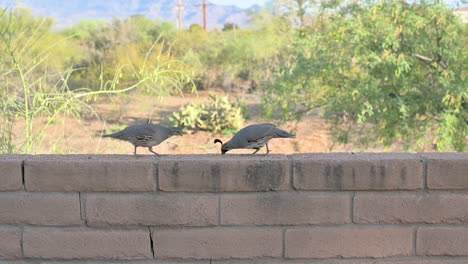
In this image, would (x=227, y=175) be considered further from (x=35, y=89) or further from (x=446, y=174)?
(x=35, y=89)

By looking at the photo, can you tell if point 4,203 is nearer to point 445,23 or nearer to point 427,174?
point 427,174

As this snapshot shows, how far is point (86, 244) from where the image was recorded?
9.14ft

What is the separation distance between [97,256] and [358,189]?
1367 millimetres

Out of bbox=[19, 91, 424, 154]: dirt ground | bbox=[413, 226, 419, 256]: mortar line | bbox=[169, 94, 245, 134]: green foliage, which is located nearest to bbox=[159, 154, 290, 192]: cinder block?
bbox=[413, 226, 419, 256]: mortar line

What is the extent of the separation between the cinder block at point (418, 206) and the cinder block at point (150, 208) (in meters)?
0.78

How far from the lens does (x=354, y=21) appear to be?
30.8 feet

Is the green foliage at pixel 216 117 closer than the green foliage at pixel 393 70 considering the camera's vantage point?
No

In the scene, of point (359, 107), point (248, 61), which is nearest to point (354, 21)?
point (359, 107)

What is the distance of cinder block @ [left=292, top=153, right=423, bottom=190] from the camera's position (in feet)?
9.12

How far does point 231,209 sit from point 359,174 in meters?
0.67

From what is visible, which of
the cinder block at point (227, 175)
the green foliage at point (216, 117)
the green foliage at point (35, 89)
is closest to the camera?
the cinder block at point (227, 175)

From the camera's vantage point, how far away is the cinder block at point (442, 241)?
2793 mm

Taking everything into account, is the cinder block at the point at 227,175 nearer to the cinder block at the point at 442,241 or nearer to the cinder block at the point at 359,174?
the cinder block at the point at 359,174

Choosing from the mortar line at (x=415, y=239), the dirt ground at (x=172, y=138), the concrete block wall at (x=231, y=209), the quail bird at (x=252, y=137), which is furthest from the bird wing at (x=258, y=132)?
the dirt ground at (x=172, y=138)
